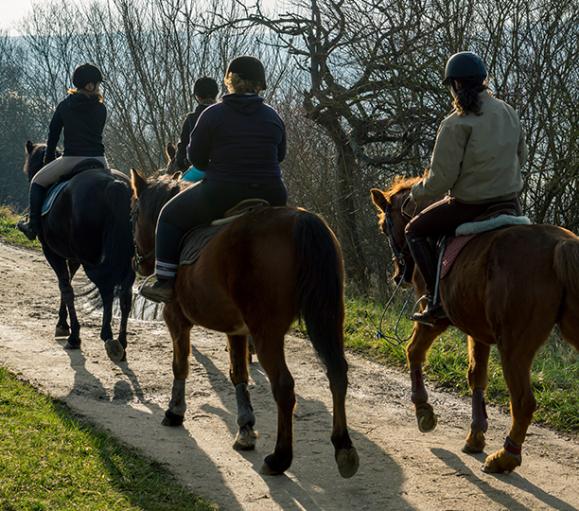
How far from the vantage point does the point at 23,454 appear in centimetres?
566

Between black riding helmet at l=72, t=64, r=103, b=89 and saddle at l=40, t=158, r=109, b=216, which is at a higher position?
black riding helmet at l=72, t=64, r=103, b=89

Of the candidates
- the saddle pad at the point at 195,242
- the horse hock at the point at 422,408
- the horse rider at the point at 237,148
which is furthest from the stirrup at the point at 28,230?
the horse hock at the point at 422,408

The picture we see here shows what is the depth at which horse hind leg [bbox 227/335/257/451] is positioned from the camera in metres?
6.24

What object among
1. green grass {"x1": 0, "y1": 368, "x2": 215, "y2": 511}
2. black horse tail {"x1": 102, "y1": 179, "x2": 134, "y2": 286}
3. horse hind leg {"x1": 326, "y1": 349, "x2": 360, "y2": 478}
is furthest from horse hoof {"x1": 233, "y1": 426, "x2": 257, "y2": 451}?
black horse tail {"x1": 102, "y1": 179, "x2": 134, "y2": 286}

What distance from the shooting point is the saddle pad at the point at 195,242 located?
239 inches

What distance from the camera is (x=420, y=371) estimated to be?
6.66 m

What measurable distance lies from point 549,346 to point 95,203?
208 inches

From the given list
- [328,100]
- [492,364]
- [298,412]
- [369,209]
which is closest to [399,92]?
[328,100]

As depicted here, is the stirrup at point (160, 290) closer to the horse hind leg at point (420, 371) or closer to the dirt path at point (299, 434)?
the dirt path at point (299, 434)

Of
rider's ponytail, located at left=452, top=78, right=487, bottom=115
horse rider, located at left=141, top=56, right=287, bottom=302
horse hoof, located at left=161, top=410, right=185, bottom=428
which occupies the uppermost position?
rider's ponytail, located at left=452, top=78, right=487, bottom=115

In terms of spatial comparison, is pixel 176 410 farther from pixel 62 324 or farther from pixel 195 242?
pixel 62 324

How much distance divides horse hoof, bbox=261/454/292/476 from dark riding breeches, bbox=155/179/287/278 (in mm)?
1636

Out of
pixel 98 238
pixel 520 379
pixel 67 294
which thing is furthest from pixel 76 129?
pixel 520 379

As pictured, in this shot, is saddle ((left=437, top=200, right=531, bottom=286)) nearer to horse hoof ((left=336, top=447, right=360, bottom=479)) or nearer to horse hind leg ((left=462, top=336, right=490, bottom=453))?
horse hind leg ((left=462, top=336, right=490, bottom=453))
